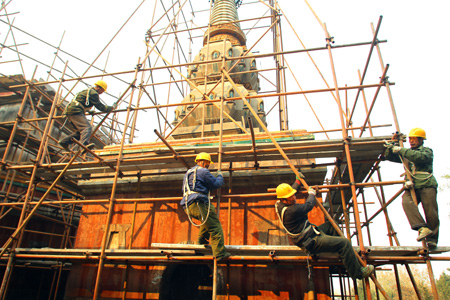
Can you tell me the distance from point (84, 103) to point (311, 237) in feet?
23.6

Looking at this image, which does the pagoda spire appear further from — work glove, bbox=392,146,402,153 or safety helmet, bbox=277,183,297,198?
safety helmet, bbox=277,183,297,198

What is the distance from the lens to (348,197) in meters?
10.1

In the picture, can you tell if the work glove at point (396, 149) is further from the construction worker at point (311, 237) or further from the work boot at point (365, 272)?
the work boot at point (365, 272)

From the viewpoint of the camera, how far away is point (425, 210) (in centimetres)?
595

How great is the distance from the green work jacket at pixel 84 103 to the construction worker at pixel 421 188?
298 inches

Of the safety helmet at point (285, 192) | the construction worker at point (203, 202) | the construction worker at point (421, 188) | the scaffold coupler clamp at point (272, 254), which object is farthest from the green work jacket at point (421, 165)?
the construction worker at point (203, 202)

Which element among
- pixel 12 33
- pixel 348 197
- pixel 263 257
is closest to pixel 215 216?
pixel 263 257

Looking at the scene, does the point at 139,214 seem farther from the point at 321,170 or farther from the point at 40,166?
the point at 321,170

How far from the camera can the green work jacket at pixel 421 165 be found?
604 cm

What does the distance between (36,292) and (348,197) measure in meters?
12.7

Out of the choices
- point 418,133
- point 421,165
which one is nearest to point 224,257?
point 421,165

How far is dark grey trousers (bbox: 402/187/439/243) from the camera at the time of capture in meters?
5.77

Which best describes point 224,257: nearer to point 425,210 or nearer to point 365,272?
point 365,272

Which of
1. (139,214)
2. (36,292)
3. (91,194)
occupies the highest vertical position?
(91,194)
